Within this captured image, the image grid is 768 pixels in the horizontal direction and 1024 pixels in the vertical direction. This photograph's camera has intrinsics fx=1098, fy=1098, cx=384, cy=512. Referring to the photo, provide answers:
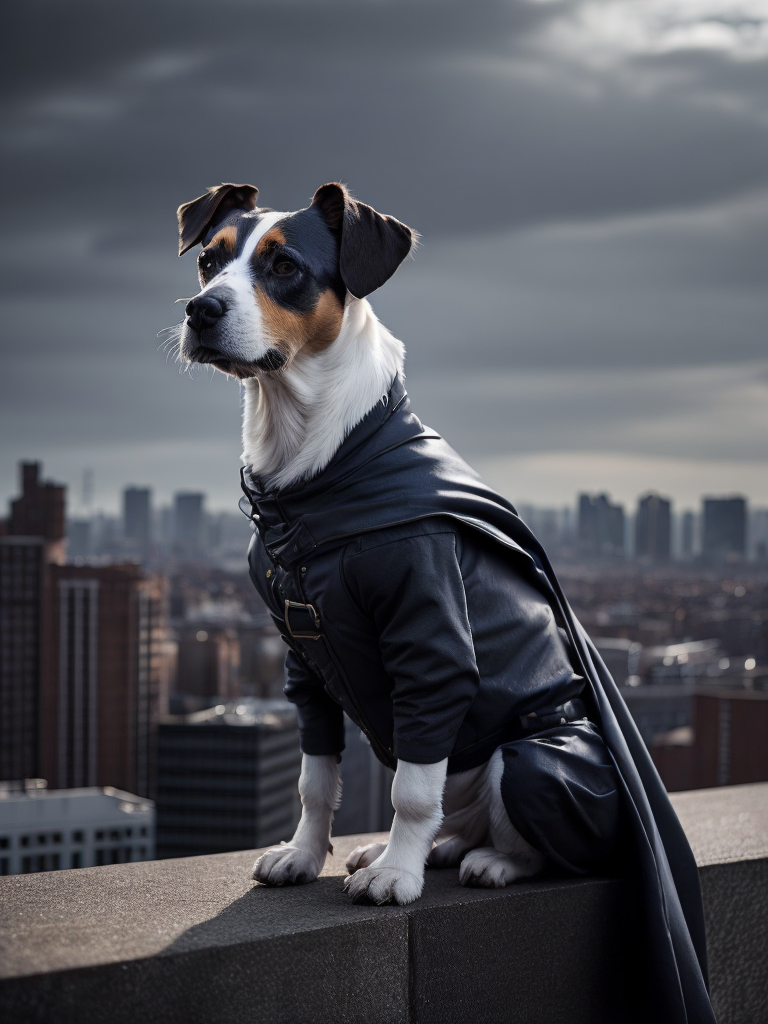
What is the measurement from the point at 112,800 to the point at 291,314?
20.5 m

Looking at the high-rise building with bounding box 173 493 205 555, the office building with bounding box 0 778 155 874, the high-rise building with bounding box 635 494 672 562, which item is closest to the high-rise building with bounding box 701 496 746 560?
the high-rise building with bounding box 635 494 672 562

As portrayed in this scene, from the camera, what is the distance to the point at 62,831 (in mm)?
18562

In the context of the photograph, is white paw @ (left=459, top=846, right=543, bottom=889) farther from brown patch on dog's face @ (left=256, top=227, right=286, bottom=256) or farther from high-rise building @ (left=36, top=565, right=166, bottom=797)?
high-rise building @ (left=36, top=565, right=166, bottom=797)

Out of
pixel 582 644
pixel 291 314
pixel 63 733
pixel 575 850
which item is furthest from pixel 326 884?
pixel 63 733

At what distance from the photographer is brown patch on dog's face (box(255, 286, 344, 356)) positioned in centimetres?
184

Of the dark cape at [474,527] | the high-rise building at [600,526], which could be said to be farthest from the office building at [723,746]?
the dark cape at [474,527]

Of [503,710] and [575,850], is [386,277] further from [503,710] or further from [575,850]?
[575,850]

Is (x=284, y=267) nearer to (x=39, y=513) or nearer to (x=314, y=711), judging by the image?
(x=314, y=711)

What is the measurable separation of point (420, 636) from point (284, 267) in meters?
0.66

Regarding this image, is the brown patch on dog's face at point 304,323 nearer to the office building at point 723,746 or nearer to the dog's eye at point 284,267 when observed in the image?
the dog's eye at point 284,267

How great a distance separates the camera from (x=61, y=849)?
1811 cm

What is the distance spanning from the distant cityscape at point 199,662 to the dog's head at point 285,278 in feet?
31.4

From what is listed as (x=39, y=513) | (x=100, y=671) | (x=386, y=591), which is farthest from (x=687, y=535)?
(x=386, y=591)

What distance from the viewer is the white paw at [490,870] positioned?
199cm
